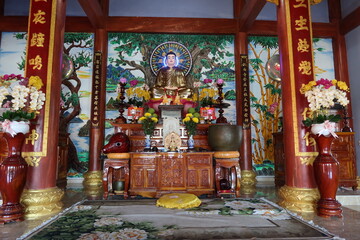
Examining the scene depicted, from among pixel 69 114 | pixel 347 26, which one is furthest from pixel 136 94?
pixel 347 26

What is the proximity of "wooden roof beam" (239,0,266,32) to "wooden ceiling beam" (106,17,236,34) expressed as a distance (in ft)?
0.91

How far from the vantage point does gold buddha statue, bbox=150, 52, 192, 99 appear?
547 cm

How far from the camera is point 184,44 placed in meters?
5.96

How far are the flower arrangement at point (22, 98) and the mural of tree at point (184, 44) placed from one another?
2973mm

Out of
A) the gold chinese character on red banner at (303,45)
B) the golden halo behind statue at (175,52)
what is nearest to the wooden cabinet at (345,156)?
the gold chinese character on red banner at (303,45)

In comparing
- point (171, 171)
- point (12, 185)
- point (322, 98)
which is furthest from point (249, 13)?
point (12, 185)

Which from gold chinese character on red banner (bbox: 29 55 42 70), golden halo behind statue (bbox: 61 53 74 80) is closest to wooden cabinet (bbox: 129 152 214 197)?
gold chinese character on red banner (bbox: 29 55 42 70)

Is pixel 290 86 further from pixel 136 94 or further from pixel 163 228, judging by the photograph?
pixel 136 94

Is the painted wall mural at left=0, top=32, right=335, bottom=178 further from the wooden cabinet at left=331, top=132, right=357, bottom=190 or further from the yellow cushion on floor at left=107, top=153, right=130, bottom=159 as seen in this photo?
the yellow cushion on floor at left=107, top=153, right=130, bottom=159

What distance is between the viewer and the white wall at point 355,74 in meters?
5.33

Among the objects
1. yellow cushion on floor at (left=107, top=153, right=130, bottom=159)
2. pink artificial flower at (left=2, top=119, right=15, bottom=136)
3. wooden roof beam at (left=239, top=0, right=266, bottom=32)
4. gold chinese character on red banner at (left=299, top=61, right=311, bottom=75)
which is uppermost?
wooden roof beam at (left=239, top=0, right=266, bottom=32)

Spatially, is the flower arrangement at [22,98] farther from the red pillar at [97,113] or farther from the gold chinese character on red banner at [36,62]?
the red pillar at [97,113]

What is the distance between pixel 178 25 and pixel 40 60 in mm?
3445

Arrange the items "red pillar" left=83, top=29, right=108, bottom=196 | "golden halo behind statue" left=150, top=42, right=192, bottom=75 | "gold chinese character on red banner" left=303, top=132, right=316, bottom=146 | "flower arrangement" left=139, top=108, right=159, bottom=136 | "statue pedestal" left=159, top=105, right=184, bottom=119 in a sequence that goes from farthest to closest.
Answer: "golden halo behind statue" left=150, top=42, right=192, bottom=75 → "red pillar" left=83, top=29, right=108, bottom=196 → "statue pedestal" left=159, top=105, right=184, bottom=119 → "flower arrangement" left=139, top=108, right=159, bottom=136 → "gold chinese character on red banner" left=303, top=132, right=316, bottom=146
